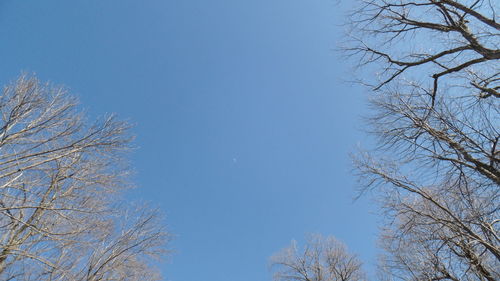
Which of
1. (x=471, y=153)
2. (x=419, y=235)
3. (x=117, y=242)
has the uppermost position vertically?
(x=117, y=242)

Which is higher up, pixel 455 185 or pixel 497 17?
pixel 497 17

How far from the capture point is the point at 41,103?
5.55m

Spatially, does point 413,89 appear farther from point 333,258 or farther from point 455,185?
point 333,258

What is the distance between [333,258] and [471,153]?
14.2 m

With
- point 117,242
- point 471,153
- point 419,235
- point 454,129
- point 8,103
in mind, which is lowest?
point 419,235

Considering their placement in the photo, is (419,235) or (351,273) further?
(351,273)

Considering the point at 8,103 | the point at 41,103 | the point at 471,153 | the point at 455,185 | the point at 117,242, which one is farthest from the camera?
the point at 117,242

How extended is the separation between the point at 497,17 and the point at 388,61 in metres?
1.58

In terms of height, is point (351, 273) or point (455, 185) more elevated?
point (351, 273)

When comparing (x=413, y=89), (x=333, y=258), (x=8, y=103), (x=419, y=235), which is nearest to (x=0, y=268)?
(x=8, y=103)

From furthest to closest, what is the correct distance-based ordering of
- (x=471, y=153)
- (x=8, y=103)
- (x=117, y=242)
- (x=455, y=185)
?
(x=117, y=242) → (x=8, y=103) → (x=455, y=185) → (x=471, y=153)

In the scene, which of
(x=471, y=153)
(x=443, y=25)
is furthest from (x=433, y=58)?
(x=471, y=153)

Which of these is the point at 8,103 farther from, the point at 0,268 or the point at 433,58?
the point at 433,58

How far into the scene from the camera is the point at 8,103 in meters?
5.13
